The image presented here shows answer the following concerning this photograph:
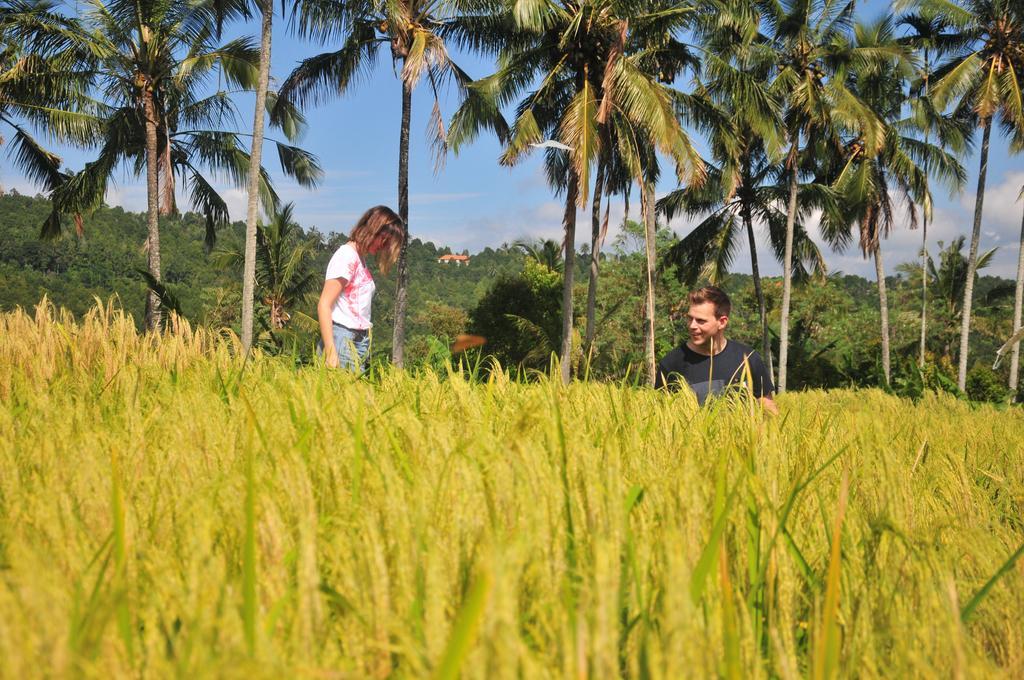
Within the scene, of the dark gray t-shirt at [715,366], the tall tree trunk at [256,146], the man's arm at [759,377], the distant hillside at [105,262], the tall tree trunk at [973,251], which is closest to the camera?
the man's arm at [759,377]

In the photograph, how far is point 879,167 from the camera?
2917cm

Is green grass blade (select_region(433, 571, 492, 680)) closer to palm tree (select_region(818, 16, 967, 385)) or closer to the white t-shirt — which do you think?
the white t-shirt

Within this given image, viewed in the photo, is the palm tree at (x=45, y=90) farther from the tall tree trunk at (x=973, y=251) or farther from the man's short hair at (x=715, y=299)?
the tall tree trunk at (x=973, y=251)

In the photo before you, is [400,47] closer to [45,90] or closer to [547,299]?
[45,90]

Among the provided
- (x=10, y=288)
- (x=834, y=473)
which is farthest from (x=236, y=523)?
(x=10, y=288)

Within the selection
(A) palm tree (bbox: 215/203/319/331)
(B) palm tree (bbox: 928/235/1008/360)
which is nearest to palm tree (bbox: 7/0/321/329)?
(A) palm tree (bbox: 215/203/319/331)

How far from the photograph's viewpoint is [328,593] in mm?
788

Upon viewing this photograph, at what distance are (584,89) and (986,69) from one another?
1538cm

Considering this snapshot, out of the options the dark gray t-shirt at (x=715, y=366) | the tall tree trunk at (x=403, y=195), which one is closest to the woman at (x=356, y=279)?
the dark gray t-shirt at (x=715, y=366)

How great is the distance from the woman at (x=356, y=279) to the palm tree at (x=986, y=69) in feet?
79.5

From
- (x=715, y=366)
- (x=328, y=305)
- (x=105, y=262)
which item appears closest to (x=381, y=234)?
(x=328, y=305)

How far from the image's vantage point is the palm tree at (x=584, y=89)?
16375 millimetres

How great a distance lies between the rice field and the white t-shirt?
2496mm

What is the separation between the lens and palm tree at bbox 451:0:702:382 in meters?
16.4
